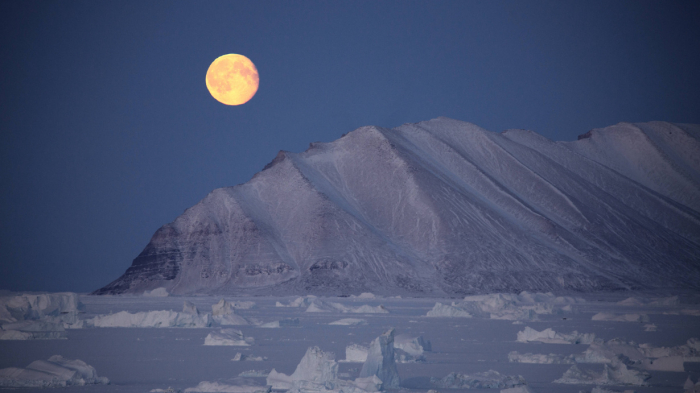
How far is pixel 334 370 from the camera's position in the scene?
40.4 feet

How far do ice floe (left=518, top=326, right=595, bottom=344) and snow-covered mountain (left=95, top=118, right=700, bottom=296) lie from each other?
2081 inches

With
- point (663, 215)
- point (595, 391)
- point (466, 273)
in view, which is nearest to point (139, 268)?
point (466, 273)

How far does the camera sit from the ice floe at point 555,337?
2044cm

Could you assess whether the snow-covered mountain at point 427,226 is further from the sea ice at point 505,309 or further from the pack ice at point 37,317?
the pack ice at point 37,317

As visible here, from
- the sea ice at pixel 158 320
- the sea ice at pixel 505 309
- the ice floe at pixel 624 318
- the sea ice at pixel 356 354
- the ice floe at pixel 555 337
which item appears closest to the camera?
the sea ice at pixel 356 354

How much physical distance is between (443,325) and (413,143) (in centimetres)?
7925

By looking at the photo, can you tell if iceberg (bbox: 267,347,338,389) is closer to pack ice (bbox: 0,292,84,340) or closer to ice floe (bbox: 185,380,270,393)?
ice floe (bbox: 185,380,270,393)

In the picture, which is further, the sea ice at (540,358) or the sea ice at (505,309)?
the sea ice at (505,309)

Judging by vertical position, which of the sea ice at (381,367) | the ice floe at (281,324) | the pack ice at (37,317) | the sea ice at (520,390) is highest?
the sea ice at (381,367)

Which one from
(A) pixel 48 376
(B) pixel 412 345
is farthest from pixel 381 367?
(A) pixel 48 376

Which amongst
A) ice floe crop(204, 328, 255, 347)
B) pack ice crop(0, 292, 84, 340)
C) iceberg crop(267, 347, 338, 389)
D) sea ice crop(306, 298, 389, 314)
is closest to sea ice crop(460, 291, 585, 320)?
sea ice crop(306, 298, 389, 314)

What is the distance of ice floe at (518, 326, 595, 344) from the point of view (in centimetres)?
2044

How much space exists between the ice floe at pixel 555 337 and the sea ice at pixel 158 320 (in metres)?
13.0

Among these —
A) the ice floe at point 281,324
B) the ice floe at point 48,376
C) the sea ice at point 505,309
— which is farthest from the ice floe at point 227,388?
the sea ice at point 505,309
